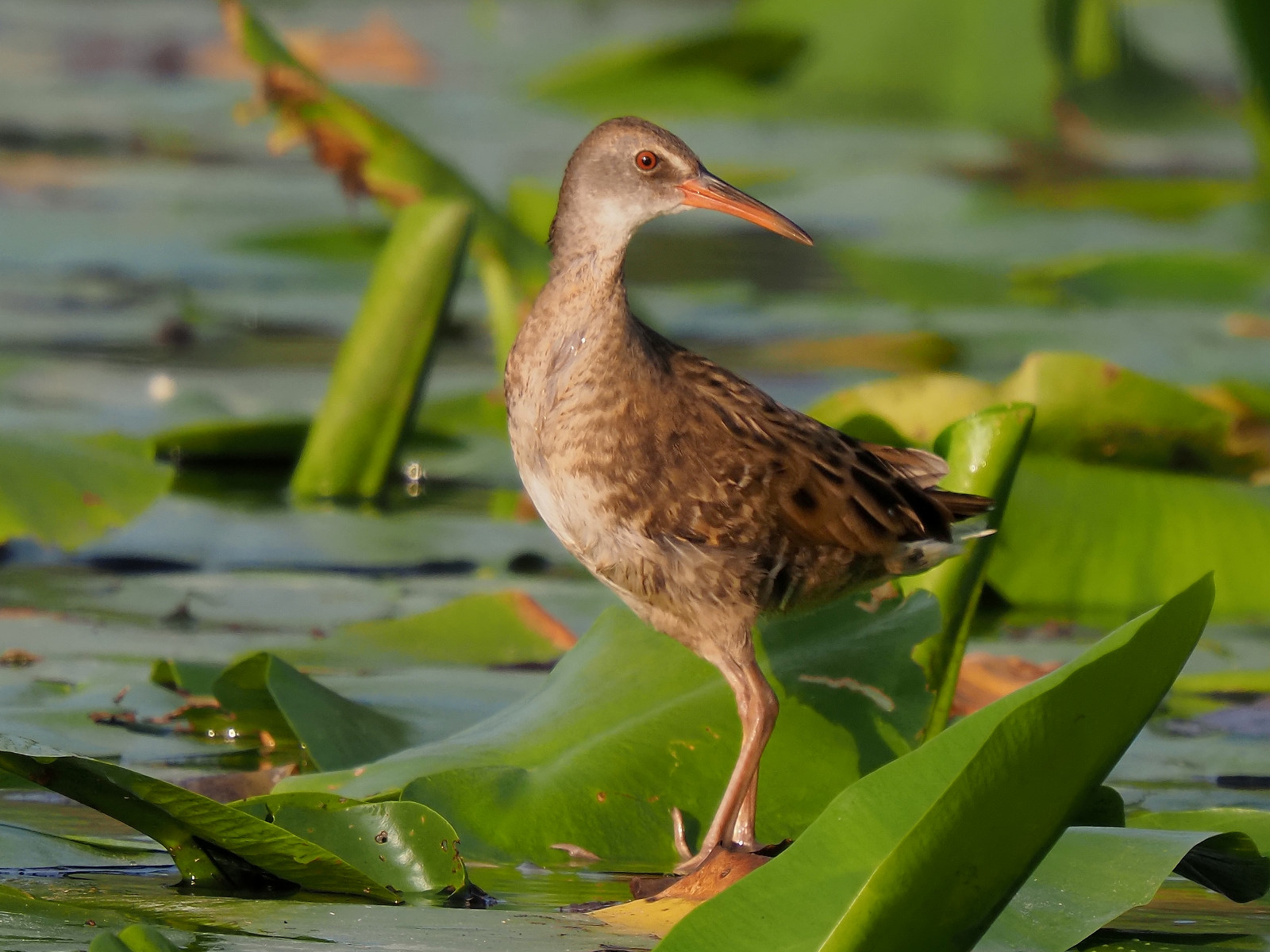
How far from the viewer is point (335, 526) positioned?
445cm

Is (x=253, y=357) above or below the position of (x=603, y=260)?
below

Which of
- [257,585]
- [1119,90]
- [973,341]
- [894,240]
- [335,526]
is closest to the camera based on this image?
[257,585]

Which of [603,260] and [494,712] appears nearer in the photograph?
[603,260]

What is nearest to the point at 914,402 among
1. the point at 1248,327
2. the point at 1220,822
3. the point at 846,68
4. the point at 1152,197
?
the point at 1220,822

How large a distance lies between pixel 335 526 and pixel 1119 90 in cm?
846

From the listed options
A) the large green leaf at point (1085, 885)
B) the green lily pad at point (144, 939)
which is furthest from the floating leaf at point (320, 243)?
the green lily pad at point (144, 939)

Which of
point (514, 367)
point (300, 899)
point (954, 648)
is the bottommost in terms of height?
point (300, 899)

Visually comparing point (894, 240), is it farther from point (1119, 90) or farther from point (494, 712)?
point (494, 712)

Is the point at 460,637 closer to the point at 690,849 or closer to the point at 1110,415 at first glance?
the point at 690,849

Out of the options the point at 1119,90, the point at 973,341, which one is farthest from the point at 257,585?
the point at 1119,90

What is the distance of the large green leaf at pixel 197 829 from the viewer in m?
2.25

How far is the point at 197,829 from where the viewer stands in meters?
2.31

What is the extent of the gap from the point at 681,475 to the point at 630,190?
0.52m

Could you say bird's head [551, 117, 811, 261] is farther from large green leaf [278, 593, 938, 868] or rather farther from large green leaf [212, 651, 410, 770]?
large green leaf [212, 651, 410, 770]
